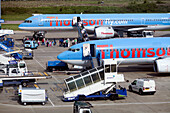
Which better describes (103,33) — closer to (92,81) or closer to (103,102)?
(92,81)

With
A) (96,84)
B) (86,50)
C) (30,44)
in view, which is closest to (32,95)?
(96,84)

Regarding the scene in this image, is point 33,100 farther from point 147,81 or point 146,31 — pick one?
point 146,31

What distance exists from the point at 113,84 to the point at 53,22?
141ft

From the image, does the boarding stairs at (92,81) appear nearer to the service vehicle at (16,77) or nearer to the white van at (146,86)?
the white van at (146,86)

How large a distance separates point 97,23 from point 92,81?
142 feet

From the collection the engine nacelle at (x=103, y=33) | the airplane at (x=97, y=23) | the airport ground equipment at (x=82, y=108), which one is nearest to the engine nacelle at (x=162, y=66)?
the airport ground equipment at (x=82, y=108)

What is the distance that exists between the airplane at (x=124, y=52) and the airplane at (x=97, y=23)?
27546 millimetres

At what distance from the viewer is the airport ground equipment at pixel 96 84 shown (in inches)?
1380

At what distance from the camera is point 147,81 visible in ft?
120

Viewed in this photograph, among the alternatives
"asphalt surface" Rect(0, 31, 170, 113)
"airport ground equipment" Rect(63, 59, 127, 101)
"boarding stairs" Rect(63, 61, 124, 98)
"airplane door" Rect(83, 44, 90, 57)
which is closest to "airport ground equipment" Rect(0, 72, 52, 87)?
"asphalt surface" Rect(0, 31, 170, 113)

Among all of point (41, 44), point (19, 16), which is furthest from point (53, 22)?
point (19, 16)

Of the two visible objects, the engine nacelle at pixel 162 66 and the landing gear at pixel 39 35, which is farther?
the landing gear at pixel 39 35

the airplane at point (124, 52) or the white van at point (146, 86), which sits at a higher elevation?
the airplane at point (124, 52)

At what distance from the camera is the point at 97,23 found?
7781 centimetres
